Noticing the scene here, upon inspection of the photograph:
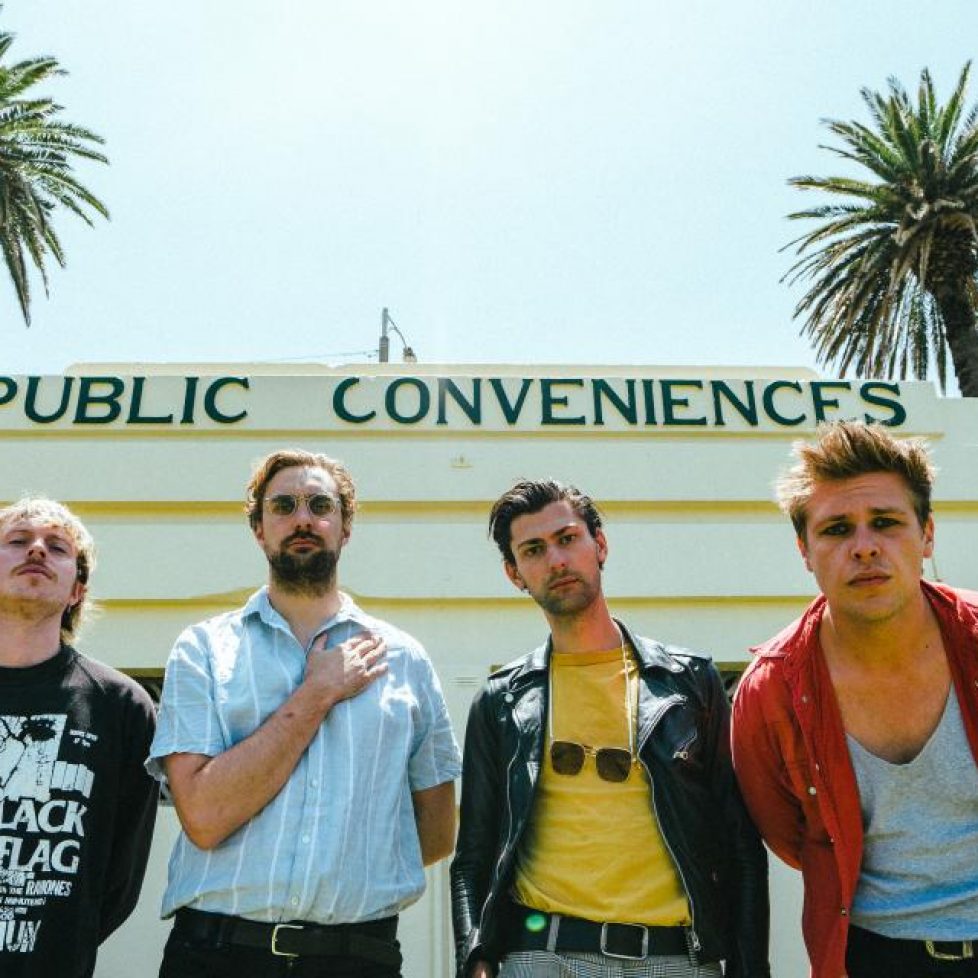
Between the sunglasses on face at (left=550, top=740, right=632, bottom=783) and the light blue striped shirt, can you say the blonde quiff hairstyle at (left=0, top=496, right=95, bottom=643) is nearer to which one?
the light blue striped shirt

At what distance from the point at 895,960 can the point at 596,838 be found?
0.89m

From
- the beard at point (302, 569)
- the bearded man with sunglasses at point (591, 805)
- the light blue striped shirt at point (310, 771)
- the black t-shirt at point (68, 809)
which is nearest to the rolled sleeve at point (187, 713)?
the light blue striped shirt at point (310, 771)

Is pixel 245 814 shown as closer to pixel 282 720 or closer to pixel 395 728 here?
pixel 282 720

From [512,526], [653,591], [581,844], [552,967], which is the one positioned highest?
[653,591]

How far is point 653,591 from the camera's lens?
608 cm

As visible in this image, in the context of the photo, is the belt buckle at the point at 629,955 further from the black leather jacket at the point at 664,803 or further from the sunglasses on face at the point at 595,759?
the sunglasses on face at the point at 595,759

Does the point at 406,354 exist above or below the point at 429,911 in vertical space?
above

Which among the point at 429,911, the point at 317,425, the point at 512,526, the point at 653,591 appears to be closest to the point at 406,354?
the point at 317,425

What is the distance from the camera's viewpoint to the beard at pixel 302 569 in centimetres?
298

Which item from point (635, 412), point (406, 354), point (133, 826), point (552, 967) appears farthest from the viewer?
point (406, 354)

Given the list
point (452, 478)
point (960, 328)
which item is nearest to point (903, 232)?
point (960, 328)

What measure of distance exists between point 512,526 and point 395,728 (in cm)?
82

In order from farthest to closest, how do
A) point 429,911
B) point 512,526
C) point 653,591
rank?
point 653,591, point 429,911, point 512,526

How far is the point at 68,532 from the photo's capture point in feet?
10.7
